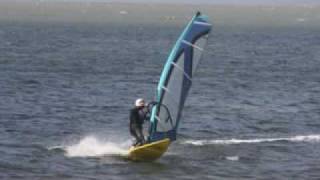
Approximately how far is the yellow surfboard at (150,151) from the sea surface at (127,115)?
280 mm

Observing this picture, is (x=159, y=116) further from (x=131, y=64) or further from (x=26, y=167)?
(x=131, y=64)

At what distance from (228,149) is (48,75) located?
1163 inches

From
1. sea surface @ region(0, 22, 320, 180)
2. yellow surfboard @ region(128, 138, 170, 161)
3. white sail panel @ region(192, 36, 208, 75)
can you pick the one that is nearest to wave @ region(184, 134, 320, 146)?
sea surface @ region(0, 22, 320, 180)

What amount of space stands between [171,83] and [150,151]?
7.21 feet

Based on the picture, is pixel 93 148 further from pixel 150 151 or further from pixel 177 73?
pixel 177 73

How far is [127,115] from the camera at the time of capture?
44.0 metres

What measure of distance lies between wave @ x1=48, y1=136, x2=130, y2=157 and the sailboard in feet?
5.11

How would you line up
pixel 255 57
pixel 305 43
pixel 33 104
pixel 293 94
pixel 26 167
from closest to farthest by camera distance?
1. pixel 26 167
2. pixel 33 104
3. pixel 293 94
4. pixel 255 57
5. pixel 305 43

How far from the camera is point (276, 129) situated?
40.4 meters

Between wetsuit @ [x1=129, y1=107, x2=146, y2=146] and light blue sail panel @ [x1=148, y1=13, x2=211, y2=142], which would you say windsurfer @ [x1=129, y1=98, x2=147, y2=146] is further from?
light blue sail panel @ [x1=148, y1=13, x2=211, y2=142]

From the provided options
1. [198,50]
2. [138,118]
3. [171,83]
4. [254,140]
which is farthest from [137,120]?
[254,140]

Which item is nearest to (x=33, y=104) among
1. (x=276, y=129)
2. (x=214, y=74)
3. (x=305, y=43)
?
(x=276, y=129)

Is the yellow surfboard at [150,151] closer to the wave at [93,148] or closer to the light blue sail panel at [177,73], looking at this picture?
the light blue sail panel at [177,73]

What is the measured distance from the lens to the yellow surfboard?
3156 centimetres
